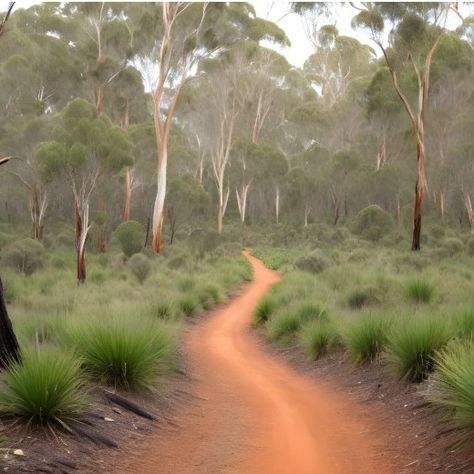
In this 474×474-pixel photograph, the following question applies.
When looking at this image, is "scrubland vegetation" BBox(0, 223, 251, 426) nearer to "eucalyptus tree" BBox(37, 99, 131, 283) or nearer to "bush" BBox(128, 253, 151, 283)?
"bush" BBox(128, 253, 151, 283)

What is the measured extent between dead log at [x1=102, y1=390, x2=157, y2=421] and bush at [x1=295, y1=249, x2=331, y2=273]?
15.3 m

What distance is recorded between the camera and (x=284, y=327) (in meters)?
10.2

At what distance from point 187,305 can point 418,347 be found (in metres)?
7.84

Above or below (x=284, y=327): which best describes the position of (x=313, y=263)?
above

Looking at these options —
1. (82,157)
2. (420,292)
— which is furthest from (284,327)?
(82,157)

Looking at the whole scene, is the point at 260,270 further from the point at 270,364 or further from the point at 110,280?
the point at 270,364

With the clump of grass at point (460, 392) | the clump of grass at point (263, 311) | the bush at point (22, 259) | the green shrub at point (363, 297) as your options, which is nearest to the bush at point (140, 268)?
the bush at point (22, 259)

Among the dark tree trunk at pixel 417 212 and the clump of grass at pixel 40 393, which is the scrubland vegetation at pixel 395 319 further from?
the clump of grass at pixel 40 393

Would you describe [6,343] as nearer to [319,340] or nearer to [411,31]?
[319,340]

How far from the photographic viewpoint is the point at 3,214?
4097 centimetres

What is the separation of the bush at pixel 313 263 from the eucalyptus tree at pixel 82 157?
7665mm

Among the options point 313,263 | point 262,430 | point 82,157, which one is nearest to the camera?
point 262,430

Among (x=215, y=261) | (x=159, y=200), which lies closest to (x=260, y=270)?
(x=215, y=261)

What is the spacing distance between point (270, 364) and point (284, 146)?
44848 mm
